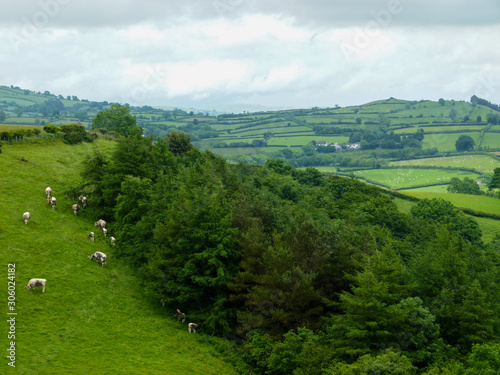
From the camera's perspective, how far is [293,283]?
3888 cm

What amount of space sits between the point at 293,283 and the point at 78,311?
18.8 meters

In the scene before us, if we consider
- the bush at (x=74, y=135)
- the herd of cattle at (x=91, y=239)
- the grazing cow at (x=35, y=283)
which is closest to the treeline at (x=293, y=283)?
the herd of cattle at (x=91, y=239)

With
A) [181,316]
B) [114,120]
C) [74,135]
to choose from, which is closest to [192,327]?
[181,316]

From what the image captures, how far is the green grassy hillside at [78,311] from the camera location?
29406mm

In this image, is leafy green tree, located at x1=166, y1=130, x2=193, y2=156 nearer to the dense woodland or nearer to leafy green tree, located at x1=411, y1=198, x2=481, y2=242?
the dense woodland

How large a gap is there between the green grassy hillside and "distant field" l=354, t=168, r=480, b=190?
466 feet

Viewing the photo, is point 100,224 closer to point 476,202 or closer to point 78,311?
point 78,311

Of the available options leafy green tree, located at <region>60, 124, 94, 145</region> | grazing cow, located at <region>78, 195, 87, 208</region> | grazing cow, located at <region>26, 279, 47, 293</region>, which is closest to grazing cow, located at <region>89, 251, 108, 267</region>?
grazing cow, located at <region>26, 279, 47, 293</region>

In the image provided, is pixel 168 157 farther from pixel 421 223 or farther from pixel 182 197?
pixel 421 223

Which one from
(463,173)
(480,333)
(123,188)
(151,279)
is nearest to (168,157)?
(123,188)

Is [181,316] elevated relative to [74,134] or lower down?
lower down

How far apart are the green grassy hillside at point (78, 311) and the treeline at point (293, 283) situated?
2.88 metres

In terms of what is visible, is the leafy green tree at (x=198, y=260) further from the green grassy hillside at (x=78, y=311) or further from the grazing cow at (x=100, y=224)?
the grazing cow at (x=100, y=224)

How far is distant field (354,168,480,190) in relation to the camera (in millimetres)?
175125
